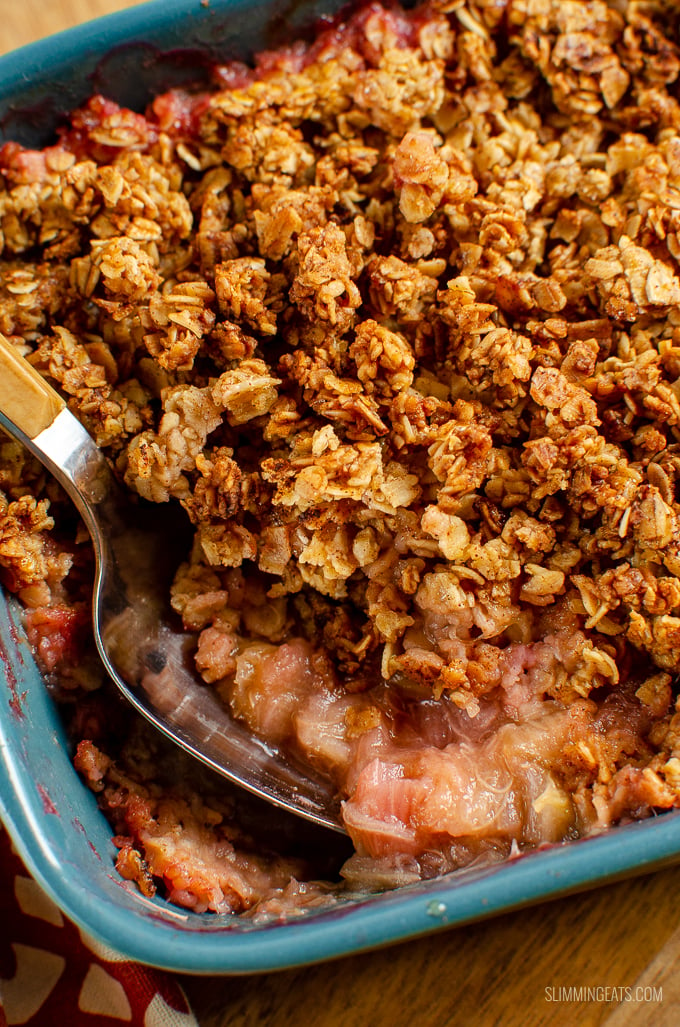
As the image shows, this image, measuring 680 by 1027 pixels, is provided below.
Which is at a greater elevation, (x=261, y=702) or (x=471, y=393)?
(x=471, y=393)

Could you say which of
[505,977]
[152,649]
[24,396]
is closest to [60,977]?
[152,649]

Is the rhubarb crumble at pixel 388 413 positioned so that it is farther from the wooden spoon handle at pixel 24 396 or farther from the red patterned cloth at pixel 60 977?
the red patterned cloth at pixel 60 977

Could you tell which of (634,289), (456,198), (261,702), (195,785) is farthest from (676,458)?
(195,785)

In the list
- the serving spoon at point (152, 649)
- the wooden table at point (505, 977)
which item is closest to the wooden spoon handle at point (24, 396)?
the serving spoon at point (152, 649)

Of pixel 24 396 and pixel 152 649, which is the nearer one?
pixel 24 396

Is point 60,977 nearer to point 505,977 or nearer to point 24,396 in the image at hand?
point 505,977

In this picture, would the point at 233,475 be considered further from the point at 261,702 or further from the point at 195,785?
the point at 195,785
